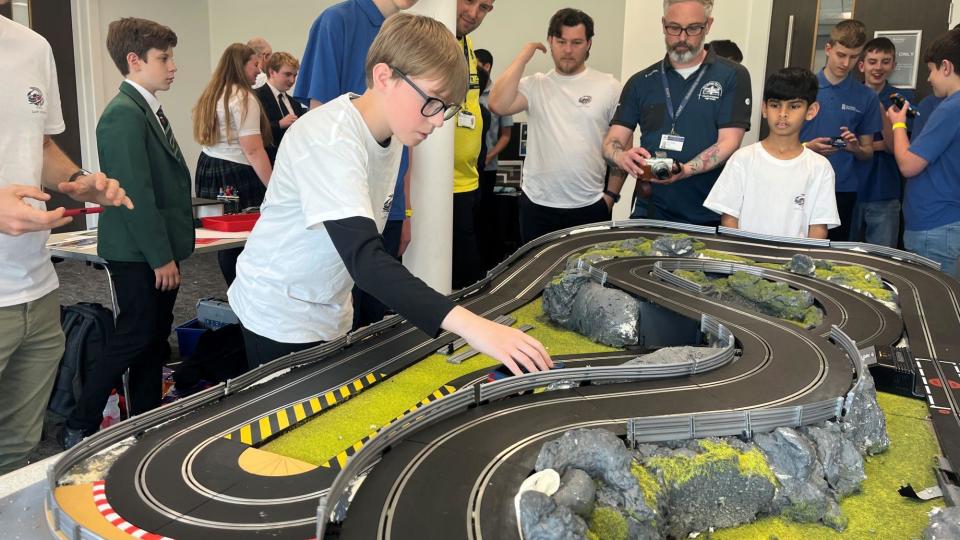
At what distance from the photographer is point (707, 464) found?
2.02m

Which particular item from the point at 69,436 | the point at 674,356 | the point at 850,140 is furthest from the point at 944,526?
the point at 850,140

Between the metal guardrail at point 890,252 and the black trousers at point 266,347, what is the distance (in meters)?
3.40

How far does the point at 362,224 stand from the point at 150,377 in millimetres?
2826

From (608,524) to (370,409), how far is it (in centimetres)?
93

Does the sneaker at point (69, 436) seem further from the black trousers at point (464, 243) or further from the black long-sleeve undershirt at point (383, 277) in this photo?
the black long-sleeve undershirt at point (383, 277)

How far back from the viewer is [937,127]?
470 centimetres

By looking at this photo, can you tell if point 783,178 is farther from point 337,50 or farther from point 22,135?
point 22,135

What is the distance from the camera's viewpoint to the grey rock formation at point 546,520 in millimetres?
1586

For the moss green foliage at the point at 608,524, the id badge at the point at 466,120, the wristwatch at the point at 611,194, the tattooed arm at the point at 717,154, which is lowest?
the moss green foliage at the point at 608,524

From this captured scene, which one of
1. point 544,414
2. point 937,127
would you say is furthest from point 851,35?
point 544,414

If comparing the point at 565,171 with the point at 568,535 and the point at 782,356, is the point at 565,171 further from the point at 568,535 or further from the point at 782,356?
the point at 568,535

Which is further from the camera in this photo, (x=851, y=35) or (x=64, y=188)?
(x=851, y=35)

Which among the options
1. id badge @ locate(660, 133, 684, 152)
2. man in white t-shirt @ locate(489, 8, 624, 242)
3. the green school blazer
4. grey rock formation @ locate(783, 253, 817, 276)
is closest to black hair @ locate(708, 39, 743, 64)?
man in white t-shirt @ locate(489, 8, 624, 242)

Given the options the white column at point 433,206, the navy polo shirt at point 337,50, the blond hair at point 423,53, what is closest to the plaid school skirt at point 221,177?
the white column at point 433,206
